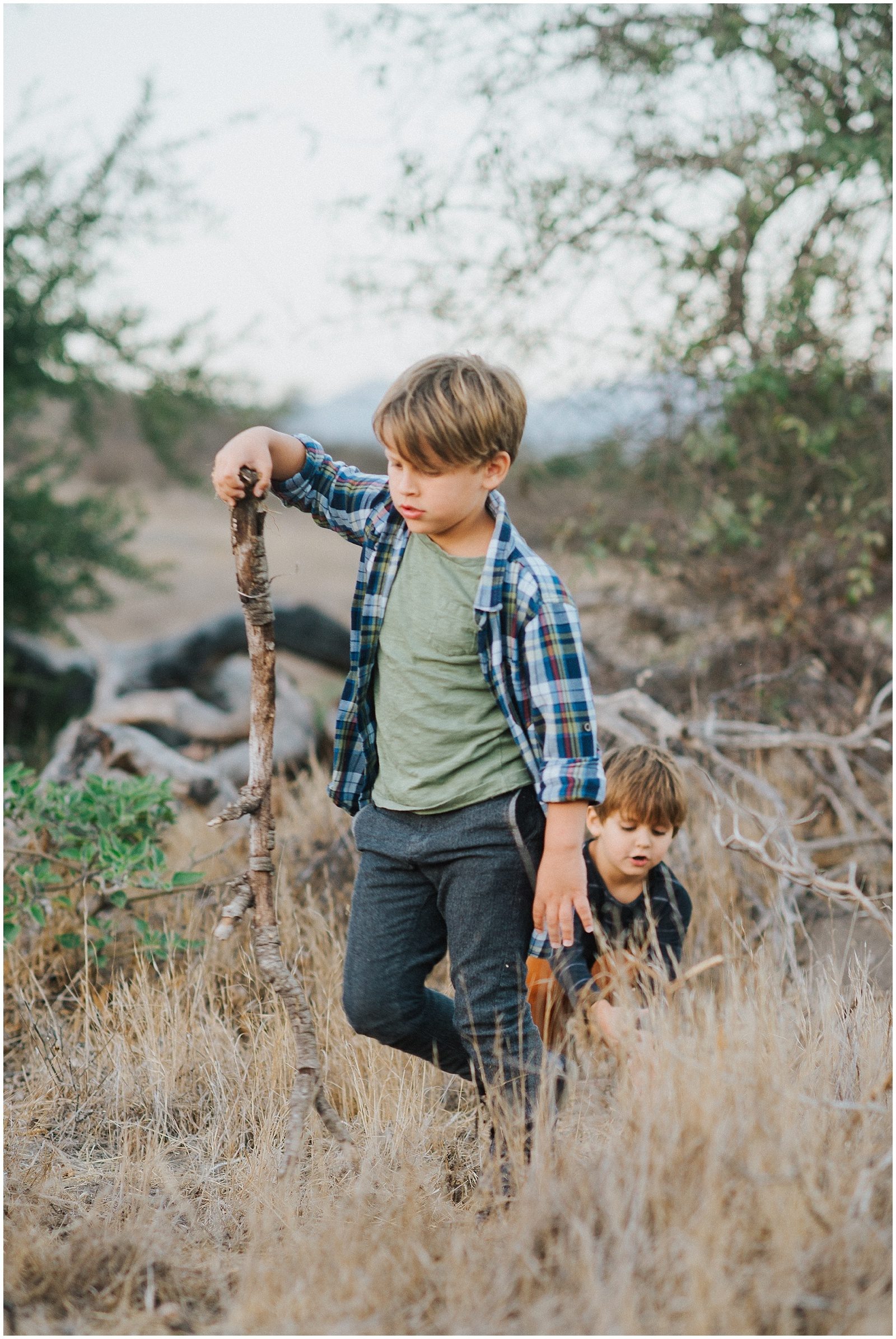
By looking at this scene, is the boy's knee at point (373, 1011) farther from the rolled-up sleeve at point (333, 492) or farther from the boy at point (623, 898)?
the rolled-up sleeve at point (333, 492)

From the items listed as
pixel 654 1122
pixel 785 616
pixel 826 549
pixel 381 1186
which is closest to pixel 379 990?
pixel 381 1186

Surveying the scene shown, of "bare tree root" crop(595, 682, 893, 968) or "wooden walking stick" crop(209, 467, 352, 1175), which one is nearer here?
"wooden walking stick" crop(209, 467, 352, 1175)

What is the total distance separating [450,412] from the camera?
221 cm

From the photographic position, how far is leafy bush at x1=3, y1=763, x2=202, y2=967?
352 centimetres

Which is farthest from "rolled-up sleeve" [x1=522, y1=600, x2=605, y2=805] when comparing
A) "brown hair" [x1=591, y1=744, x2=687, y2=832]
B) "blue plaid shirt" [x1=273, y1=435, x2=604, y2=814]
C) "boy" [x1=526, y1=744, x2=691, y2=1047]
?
"brown hair" [x1=591, y1=744, x2=687, y2=832]

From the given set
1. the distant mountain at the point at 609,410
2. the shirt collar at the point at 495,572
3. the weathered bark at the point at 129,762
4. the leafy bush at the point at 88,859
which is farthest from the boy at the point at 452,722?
the distant mountain at the point at 609,410

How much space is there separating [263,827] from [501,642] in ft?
2.30

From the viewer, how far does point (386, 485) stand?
2.52 meters

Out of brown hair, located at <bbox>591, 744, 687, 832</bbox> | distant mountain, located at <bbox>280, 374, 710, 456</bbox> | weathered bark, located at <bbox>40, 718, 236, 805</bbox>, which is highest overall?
distant mountain, located at <bbox>280, 374, 710, 456</bbox>

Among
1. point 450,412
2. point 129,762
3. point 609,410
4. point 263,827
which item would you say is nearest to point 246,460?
point 450,412

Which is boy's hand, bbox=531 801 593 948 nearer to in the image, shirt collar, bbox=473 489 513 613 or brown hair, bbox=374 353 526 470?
shirt collar, bbox=473 489 513 613

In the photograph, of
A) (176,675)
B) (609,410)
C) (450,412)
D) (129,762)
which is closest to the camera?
(450,412)

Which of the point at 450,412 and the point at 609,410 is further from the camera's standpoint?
the point at 609,410

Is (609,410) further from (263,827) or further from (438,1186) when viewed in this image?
(438,1186)
